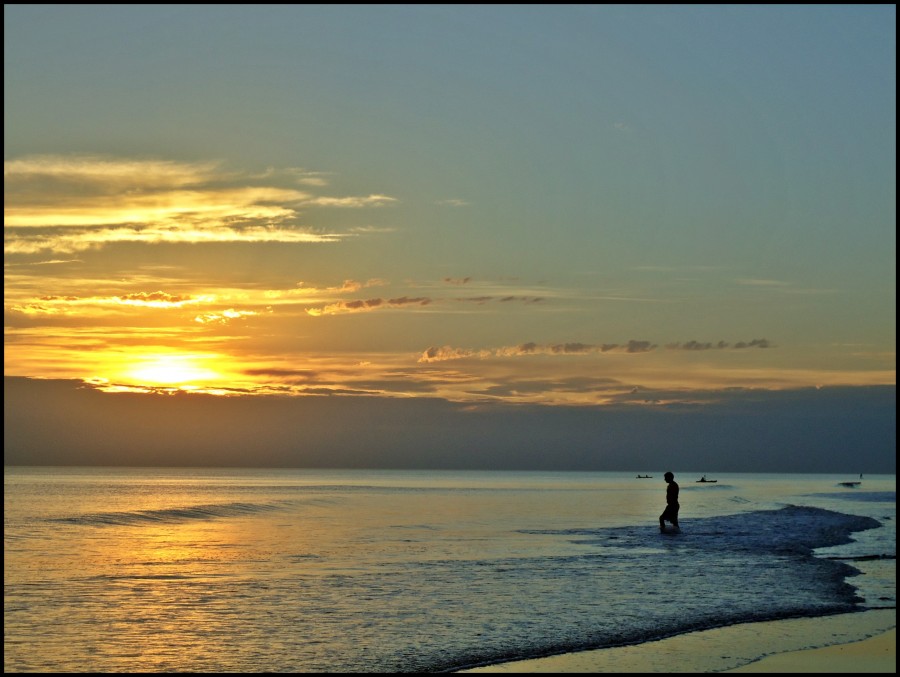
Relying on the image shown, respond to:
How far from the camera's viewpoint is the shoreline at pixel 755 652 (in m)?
13.8

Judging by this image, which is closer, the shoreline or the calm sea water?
the shoreline

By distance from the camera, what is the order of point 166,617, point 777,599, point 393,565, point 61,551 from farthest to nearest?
point 61,551, point 393,565, point 777,599, point 166,617

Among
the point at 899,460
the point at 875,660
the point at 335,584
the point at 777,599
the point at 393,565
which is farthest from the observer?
the point at 393,565

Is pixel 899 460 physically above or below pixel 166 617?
above

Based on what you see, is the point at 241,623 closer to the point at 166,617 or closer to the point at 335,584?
the point at 166,617

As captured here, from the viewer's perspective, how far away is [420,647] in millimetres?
14680

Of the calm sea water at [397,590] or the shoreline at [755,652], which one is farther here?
the calm sea water at [397,590]

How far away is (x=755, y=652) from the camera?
1478 cm

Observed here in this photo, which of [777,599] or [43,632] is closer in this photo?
[43,632]

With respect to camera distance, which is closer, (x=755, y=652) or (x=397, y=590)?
(x=755, y=652)

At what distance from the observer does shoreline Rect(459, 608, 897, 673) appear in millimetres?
13750

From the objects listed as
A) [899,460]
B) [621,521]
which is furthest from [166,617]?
[621,521]

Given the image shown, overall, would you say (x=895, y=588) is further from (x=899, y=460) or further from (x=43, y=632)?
(x=43, y=632)

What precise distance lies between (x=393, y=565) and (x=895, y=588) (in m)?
11.3
